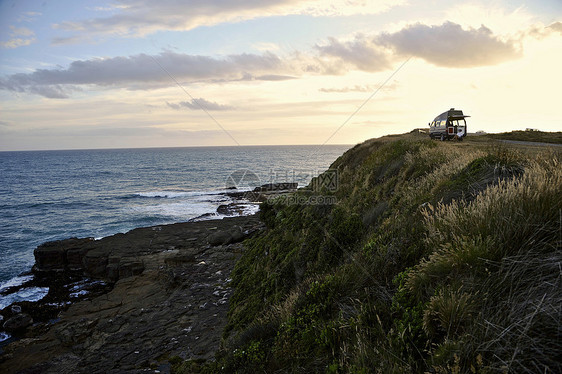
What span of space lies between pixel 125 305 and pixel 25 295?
10.2 metres

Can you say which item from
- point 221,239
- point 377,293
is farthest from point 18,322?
point 377,293

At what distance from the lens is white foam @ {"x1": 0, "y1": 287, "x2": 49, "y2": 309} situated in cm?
2011

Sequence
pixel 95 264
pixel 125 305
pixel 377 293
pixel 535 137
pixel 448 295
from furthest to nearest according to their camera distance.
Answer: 1. pixel 535 137
2. pixel 95 264
3. pixel 125 305
4. pixel 377 293
5. pixel 448 295

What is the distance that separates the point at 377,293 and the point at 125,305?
52.8 feet

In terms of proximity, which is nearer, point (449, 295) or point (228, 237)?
point (449, 295)

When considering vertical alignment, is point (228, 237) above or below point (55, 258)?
above

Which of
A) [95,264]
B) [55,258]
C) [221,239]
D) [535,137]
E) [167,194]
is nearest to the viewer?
Answer: [221,239]

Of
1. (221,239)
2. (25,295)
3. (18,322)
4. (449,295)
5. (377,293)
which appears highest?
(449,295)

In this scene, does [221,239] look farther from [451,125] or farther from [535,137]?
[535,137]

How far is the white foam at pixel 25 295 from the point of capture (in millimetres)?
20111

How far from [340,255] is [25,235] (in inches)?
1609

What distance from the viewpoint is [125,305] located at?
16609mm

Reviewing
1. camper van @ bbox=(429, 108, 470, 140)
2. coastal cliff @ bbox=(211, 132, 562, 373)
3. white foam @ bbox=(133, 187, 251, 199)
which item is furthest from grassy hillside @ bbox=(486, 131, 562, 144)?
white foam @ bbox=(133, 187, 251, 199)

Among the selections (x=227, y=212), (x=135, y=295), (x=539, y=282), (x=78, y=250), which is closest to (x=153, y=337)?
(x=135, y=295)
